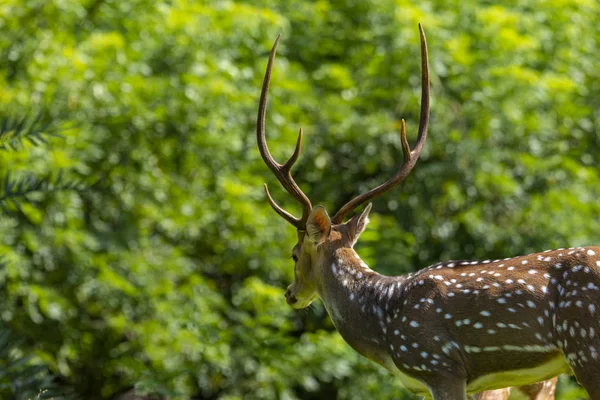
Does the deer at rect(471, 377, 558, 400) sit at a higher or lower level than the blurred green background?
higher

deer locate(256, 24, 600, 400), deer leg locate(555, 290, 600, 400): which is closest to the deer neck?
deer locate(256, 24, 600, 400)

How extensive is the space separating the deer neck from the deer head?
7cm

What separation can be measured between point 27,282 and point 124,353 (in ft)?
4.59

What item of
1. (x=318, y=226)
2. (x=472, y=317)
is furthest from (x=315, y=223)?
(x=472, y=317)

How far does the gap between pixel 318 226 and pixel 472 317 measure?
3.67ft

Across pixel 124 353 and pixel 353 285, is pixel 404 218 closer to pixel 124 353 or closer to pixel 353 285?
pixel 124 353

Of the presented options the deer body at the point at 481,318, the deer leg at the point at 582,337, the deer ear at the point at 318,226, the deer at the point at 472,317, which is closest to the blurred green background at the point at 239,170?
the deer ear at the point at 318,226

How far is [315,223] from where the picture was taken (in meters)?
5.87

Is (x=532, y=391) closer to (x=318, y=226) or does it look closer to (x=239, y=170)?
(x=318, y=226)

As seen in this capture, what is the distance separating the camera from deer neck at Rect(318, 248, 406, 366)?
5.54 metres

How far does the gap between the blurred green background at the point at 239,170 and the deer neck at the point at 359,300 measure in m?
4.84

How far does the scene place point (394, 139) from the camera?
11.6 meters

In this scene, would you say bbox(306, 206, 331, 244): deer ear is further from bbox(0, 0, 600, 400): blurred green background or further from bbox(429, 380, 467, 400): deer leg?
bbox(0, 0, 600, 400): blurred green background

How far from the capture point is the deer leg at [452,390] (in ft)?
17.0
